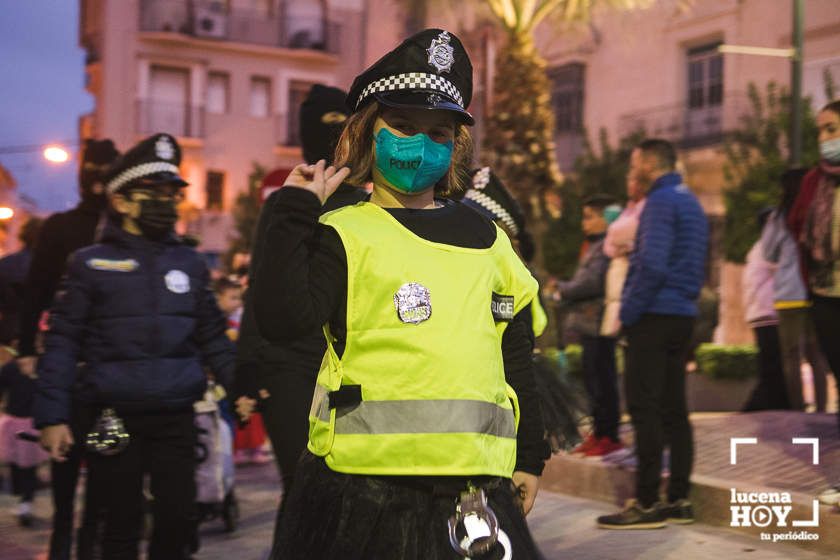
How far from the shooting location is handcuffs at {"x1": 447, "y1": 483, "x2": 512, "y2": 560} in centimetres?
256

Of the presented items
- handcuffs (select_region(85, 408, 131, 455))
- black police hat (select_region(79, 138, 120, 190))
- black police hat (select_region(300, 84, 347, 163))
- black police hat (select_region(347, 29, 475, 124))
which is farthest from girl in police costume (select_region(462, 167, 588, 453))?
black police hat (select_region(347, 29, 475, 124))

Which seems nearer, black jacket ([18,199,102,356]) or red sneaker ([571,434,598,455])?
black jacket ([18,199,102,356])

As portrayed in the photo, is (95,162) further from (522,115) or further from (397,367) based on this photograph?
(522,115)

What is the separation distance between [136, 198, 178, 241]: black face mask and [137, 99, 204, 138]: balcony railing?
107 feet

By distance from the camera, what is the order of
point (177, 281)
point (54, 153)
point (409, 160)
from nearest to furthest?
point (409, 160), point (177, 281), point (54, 153)

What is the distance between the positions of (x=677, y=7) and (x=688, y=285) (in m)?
20.3

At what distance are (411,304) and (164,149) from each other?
262 centimetres

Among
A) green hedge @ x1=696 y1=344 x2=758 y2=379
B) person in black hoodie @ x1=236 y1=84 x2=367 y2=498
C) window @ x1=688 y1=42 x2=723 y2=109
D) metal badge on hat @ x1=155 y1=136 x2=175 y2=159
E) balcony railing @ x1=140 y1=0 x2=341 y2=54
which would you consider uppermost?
balcony railing @ x1=140 y1=0 x2=341 y2=54

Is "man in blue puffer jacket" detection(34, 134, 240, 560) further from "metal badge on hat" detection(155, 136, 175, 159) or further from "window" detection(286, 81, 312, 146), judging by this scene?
"window" detection(286, 81, 312, 146)

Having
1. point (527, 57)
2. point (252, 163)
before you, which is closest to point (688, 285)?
point (527, 57)

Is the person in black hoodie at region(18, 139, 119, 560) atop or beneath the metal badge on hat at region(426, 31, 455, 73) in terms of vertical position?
beneath

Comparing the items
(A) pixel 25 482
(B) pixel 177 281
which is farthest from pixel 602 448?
(B) pixel 177 281

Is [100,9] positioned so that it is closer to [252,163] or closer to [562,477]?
[252,163]

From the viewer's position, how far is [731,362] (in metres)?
12.1
